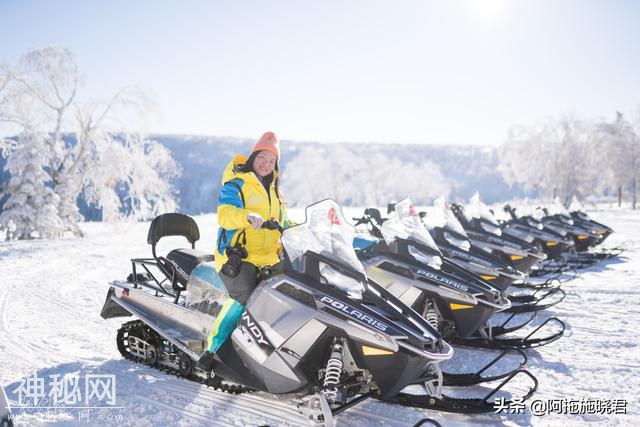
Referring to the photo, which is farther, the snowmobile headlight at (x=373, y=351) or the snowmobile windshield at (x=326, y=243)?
the snowmobile windshield at (x=326, y=243)

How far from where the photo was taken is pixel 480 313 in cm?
436

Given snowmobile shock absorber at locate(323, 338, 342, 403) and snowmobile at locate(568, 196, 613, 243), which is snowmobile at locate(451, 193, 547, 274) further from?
snowmobile shock absorber at locate(323, 338, 342, 403)

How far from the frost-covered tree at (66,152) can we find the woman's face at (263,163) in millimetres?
17411

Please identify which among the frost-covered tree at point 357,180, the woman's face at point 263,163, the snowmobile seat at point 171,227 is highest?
the woman's face at point 263,163

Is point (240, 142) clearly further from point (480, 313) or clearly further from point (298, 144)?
point (480, 313)

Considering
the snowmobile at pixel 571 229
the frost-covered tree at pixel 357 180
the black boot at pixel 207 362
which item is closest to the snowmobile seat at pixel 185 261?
the black boot at pixel 207 362

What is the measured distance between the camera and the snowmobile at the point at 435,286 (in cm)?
435

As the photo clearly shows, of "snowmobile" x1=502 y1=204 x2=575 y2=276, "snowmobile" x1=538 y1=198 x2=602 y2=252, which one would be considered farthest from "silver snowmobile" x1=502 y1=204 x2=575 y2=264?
"snowmobile" x1=538 y1=198 x2=602 y2=252

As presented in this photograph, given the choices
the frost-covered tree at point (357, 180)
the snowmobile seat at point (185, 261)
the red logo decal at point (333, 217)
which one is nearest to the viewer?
the red logo decal at point (333, 217)

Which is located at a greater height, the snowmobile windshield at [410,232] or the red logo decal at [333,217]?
the red logo decal at [333,217]

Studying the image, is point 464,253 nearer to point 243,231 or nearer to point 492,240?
point 492,240

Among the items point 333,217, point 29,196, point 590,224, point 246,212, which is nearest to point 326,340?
point 333,217

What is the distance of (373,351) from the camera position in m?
2.73

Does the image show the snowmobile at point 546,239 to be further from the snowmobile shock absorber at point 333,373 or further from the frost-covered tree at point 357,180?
the frost-covered tree at point 357,180
